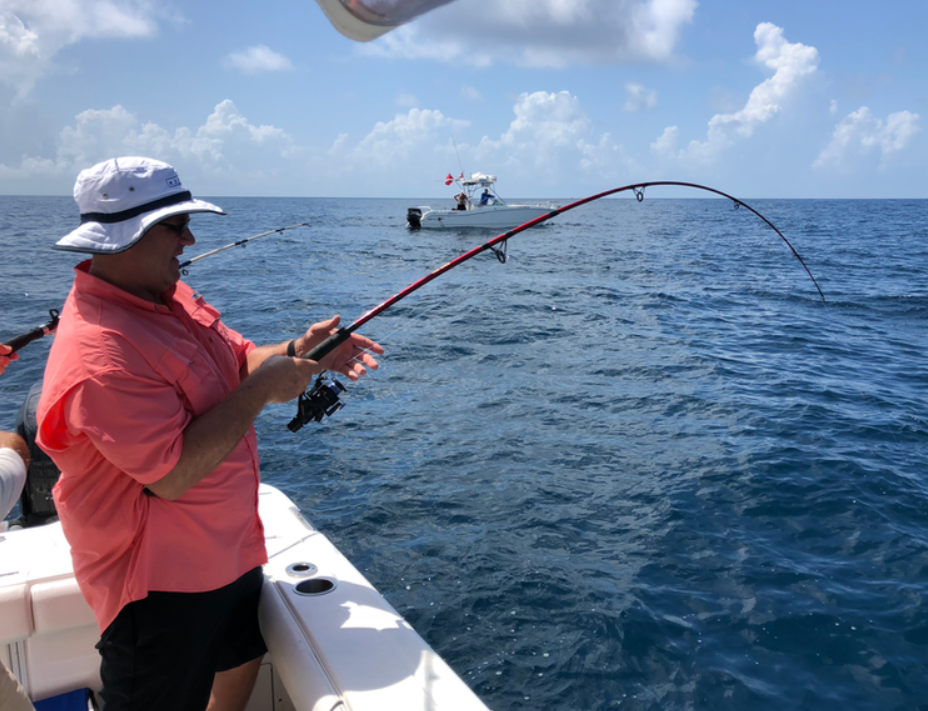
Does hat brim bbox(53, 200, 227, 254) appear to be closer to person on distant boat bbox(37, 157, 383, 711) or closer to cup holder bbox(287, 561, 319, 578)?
person on distant boat bbox(37, 157, 383, 711)

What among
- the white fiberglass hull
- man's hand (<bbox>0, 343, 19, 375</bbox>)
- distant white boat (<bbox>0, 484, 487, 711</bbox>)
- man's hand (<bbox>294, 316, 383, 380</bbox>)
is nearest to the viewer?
distant white boat (<bbox>0, 484, 487, 711</bbox>)

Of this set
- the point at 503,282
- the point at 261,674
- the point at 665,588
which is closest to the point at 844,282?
the point at 503,282

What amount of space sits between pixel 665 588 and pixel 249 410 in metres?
2.96

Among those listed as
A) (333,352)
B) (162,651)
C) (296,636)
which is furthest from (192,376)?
(296,636)

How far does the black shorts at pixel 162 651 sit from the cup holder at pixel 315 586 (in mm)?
412

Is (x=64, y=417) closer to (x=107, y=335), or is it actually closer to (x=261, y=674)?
(x=107, y=335)

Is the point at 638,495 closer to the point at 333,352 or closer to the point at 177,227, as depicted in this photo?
the point at 333,352

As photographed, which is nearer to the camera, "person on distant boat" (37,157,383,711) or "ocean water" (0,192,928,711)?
"person on distant boat" (37,157,383,711)

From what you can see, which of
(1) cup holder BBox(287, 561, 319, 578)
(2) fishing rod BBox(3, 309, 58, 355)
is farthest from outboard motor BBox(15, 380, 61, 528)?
(1) cup holder BBox(287, 561, 319, 578)

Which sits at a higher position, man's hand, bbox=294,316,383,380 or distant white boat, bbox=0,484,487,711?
man's hand, bbox=294,316,383,380

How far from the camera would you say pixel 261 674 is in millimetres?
2279

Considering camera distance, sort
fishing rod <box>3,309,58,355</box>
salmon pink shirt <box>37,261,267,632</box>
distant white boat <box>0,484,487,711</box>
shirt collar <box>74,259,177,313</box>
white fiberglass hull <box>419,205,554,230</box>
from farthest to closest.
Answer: white fiberglass hull <box>419,205,554,230</box> → fishing rod <box>3,309,58,355</box> → distant white boat <box>0,484,487,711</box> → shirt collar <box>74,259,177,313</box> → salmon pink shirt <box>37,261,267,632</box>

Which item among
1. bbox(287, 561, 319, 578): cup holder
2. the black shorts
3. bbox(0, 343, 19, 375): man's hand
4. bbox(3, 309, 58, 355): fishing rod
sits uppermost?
bbox(0, 343, 19, 375): man's hand

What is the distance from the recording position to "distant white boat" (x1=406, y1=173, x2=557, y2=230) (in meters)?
33.0
